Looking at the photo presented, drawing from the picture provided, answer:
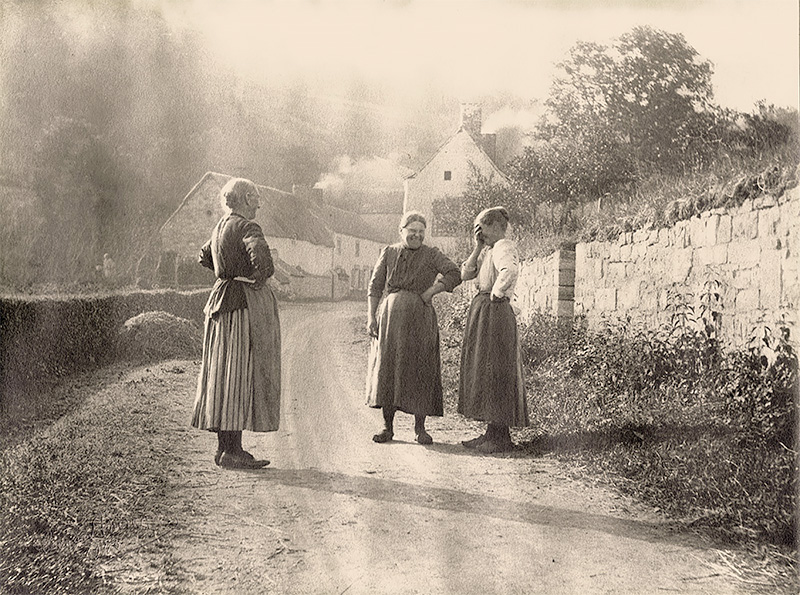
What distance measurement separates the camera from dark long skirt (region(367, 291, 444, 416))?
4.05 metres

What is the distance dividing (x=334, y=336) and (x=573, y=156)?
1.71 m

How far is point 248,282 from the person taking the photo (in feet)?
11.4

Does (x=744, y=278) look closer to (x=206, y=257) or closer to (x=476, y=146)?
(x=476, y=146)

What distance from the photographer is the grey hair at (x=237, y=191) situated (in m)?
3.40

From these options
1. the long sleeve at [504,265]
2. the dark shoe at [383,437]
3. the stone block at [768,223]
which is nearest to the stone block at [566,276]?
the long sleeve at [504,265]

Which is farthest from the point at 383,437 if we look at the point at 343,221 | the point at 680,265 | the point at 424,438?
the point at 680,265

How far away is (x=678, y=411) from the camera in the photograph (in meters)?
3.63

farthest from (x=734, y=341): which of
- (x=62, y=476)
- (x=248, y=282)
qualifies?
(x=62, y=476)

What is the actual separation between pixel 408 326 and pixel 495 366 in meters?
0.63

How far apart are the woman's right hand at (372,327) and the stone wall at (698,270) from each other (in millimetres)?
1172

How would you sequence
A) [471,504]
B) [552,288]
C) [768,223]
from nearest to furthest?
[471,504] → [768,223] → [552,288]

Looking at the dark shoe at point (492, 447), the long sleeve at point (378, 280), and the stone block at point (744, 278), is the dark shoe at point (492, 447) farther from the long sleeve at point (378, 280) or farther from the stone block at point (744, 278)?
the stone block at point (744, 278)

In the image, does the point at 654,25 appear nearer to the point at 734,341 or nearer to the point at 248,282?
the point at 734,341

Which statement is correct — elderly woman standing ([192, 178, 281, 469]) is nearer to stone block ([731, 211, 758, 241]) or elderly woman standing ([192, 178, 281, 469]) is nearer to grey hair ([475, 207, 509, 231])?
grey hair ([475, 207, 509, 231])
